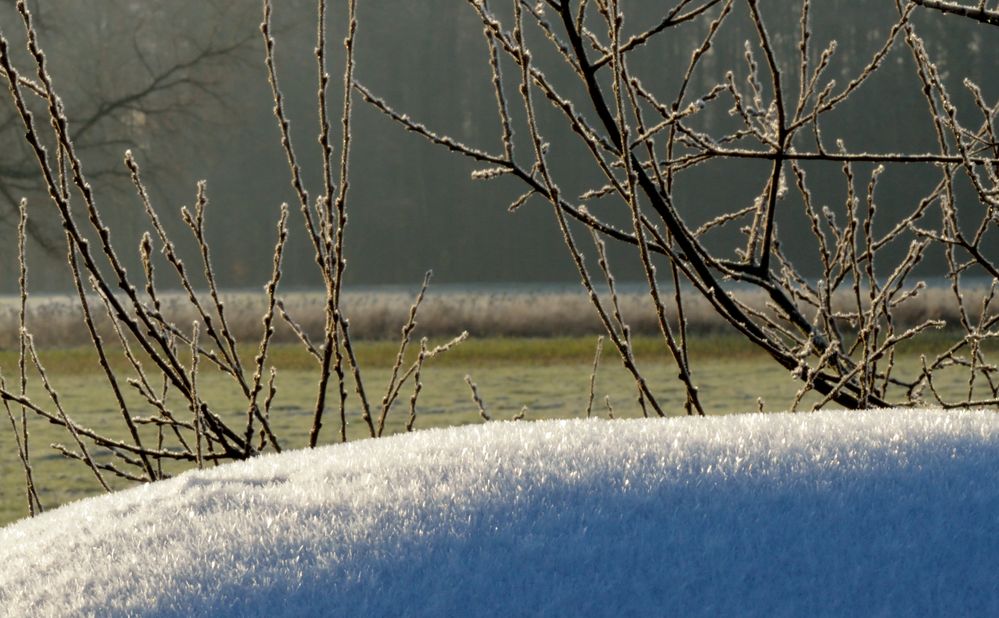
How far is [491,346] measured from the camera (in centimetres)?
1343

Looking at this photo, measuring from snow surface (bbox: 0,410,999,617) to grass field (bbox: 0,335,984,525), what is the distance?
5.37 metres

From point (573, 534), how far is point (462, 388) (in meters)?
10.1

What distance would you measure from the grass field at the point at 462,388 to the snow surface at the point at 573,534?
5370 mm

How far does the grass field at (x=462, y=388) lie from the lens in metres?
7.74

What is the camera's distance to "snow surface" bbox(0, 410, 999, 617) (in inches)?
30.2

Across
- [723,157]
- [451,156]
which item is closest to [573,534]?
[723,157]

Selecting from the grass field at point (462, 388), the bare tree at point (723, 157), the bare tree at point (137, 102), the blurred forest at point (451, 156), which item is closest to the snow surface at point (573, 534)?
the bare tree at point (723, 157)

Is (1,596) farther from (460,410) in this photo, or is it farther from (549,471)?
(460,410)

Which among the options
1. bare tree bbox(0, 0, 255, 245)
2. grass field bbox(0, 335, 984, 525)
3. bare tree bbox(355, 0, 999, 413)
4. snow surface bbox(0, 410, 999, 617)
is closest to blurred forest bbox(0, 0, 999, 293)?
bare tree bbox(0, 0, 255, 245)

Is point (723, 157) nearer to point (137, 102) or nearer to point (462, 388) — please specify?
point (462, 388)

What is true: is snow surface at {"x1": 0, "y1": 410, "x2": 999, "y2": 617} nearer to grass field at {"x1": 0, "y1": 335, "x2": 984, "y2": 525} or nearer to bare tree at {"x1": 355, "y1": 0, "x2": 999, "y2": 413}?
bare tree at {"x1": 355, "y1": 0, "x2": 999, "y2": 413}

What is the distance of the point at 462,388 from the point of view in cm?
1085

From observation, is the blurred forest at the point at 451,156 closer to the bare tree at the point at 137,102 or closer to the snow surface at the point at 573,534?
the bare tree at the point at 137,102

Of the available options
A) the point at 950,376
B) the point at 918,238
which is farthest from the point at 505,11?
the point at 918,238
